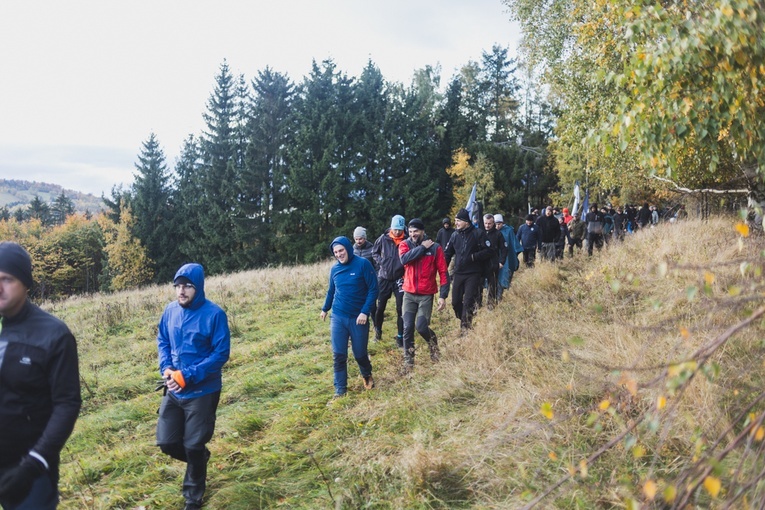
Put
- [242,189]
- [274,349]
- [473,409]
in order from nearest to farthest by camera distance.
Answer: [473,409]
[274,349]
[242,189]

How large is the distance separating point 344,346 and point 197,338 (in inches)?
97.2

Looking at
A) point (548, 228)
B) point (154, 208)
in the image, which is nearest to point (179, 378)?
point (548, 228)

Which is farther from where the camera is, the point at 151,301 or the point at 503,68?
the point at 503,68

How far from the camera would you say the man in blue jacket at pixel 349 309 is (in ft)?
21.4

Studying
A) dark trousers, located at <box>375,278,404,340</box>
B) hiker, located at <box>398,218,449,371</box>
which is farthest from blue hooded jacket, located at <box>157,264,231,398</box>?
dark trousers, located at <box>375,278,404,340</box>

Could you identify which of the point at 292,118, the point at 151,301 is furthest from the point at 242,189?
the point at 151,301

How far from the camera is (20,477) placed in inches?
105

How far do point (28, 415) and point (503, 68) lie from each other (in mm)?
49147

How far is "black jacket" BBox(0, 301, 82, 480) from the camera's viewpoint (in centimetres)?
278

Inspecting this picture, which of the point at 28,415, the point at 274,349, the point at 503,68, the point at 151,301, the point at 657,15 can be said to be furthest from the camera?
the point at 503,68

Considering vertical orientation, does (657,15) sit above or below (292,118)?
below

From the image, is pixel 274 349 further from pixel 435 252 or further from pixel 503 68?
pixel 503 68

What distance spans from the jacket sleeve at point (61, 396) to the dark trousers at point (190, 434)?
142 centimetres

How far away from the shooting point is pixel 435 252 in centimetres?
710
